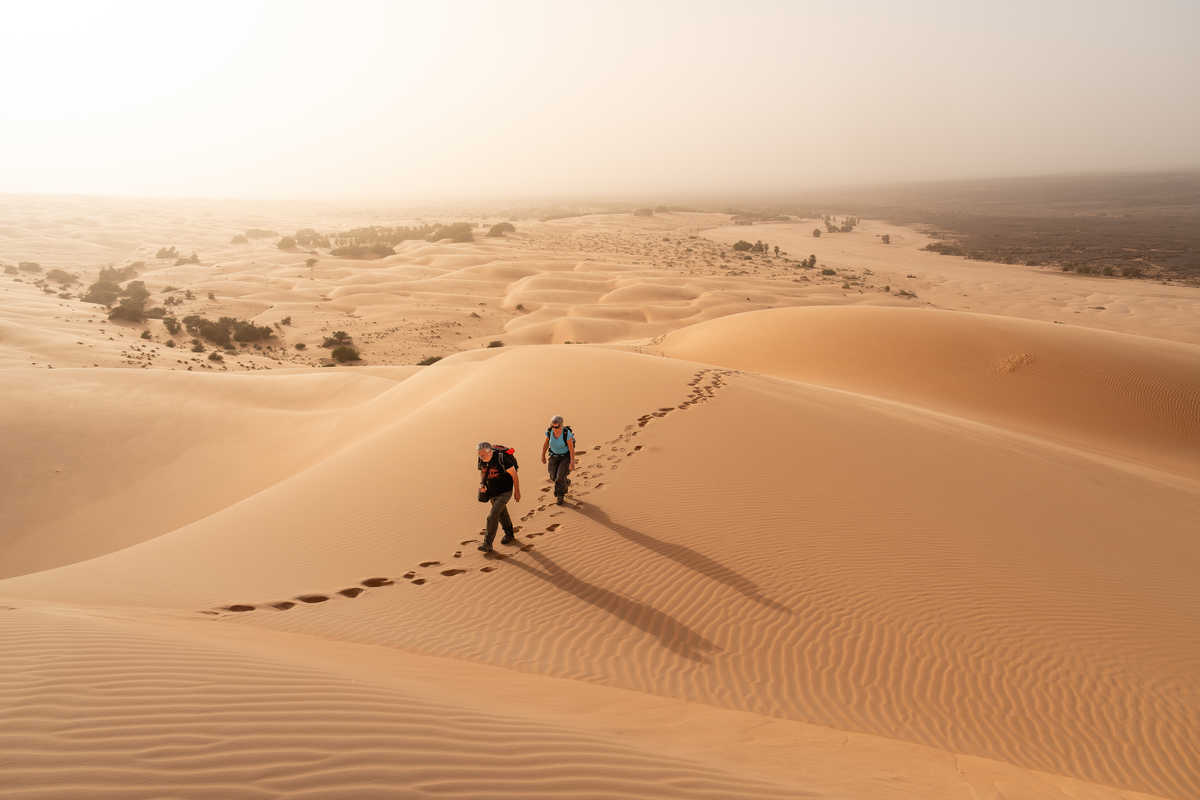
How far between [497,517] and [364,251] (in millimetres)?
52503

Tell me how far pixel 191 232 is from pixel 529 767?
77847 mm

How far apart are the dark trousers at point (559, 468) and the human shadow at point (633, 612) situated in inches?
53.7

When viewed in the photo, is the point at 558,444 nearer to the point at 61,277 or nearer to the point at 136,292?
the point at 136,292

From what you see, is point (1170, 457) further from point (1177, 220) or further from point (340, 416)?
point (1177, 220)

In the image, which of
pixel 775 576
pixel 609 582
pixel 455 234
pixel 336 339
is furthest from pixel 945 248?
pixel 609 582

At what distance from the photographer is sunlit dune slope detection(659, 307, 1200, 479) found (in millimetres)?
16547

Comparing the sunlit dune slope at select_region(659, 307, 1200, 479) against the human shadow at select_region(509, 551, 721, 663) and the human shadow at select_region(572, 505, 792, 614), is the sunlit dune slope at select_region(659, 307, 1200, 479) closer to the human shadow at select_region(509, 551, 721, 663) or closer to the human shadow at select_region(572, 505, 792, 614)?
the human shadow at select_region(572, 505, 792, 614)

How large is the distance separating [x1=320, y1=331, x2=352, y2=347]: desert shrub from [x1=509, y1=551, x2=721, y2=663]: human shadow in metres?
22.8

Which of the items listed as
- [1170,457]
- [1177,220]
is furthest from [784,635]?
[1177,220]

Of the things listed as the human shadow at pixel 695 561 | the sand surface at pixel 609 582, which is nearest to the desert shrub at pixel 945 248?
the sand surface at pixel 609 582

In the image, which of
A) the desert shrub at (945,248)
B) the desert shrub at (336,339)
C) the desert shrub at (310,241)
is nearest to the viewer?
the desert shrub at (336,339)

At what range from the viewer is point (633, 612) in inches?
253

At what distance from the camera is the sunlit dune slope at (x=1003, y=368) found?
54.3ft

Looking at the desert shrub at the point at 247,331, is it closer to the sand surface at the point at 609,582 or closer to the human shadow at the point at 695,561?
the sand surface at the point at 609,582
